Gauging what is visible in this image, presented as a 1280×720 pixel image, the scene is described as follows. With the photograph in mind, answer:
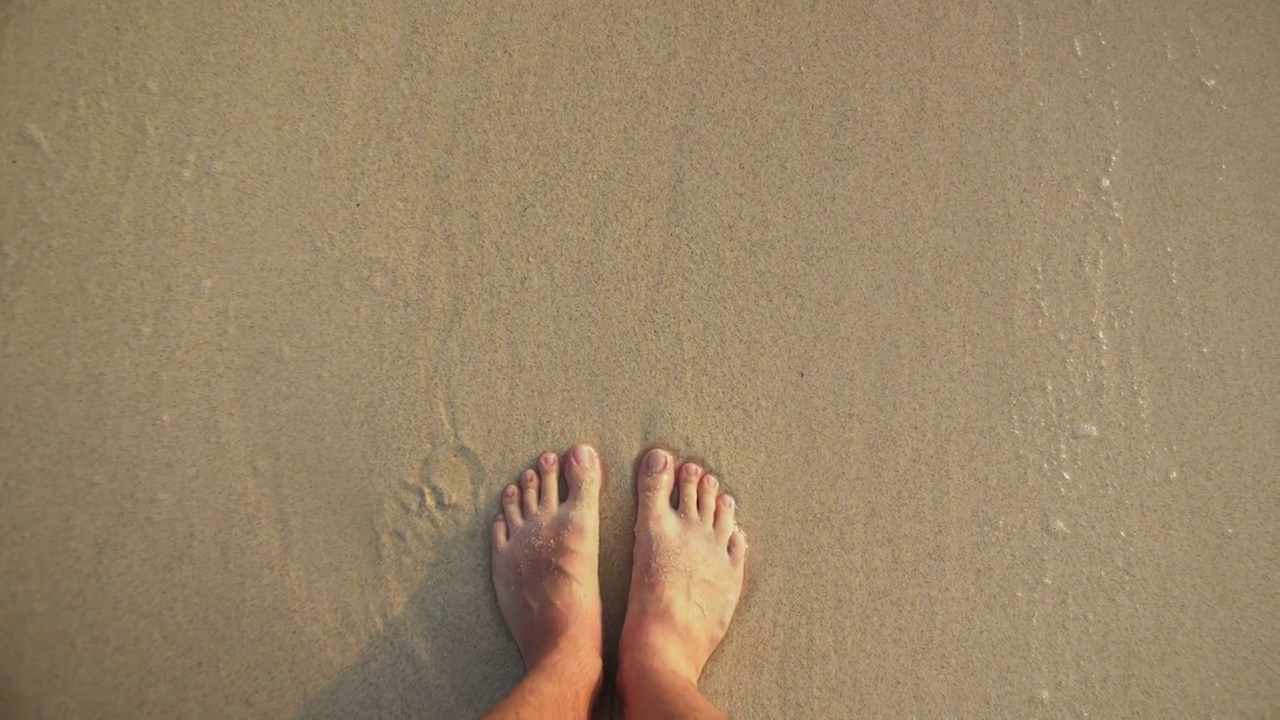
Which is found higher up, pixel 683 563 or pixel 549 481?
pixel 549 481

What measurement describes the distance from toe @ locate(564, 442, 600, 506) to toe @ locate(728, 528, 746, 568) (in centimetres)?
29

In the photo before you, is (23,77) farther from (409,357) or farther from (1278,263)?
(1278,263)

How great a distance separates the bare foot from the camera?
1522 mm

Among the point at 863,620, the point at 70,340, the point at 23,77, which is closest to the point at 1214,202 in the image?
the point at 863,620

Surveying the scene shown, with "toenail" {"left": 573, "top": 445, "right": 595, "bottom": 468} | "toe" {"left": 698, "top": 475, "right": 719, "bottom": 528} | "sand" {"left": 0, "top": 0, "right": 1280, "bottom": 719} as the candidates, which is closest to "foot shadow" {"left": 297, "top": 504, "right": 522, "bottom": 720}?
"sand" {"left": 0, "top": 0, "right": 1280, "bottom": 719}

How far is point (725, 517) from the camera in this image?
1614 millimetres

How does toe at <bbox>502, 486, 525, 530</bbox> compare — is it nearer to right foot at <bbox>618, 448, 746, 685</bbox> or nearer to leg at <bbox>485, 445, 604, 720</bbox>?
leg at <bbox>485, 445, 604, 720</bbox>

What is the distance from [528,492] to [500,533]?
98 mm

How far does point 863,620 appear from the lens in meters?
1.58

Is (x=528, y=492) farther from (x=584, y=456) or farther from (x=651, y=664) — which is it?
(x=651, y=664)

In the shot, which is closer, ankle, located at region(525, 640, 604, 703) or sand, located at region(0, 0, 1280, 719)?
ankle, located at region(525, 640, 604, 703)

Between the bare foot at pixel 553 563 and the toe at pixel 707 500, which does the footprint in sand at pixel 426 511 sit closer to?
the bare foot at pixel 553 563

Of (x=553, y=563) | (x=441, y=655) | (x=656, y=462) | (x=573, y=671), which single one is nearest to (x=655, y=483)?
(x=656, y=462)

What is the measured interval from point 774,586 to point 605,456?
0.44 m
